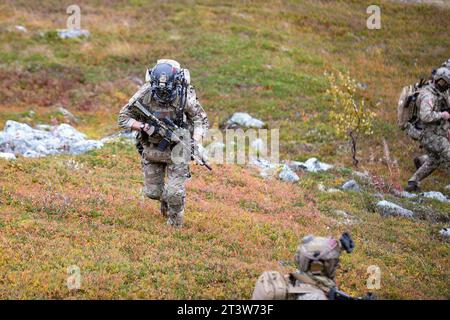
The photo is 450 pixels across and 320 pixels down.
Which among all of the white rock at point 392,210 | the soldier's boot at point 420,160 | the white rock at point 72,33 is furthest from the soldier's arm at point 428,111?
the white rock at point 72,33

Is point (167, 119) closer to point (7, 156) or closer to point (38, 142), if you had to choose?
point (7, 156)

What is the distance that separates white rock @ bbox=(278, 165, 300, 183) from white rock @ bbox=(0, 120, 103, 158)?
21.1 feet

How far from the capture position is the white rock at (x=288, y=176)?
17.9m

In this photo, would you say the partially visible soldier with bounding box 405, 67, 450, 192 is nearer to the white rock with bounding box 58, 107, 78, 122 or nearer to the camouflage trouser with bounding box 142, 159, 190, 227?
the camouflage trouser with bounding box 142, 159, 190, 227

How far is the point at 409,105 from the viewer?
57.6ft

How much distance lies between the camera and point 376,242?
43.0ft

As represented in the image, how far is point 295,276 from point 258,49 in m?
25.4

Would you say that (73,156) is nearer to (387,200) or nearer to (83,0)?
(387,200)

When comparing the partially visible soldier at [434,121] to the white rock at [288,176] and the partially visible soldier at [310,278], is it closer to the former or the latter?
the white rock at [288,176]

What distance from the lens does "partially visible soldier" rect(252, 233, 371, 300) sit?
24.4 feet
